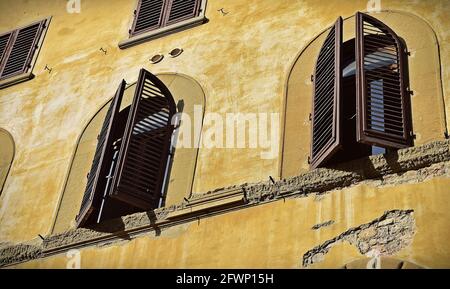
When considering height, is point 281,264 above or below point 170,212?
below

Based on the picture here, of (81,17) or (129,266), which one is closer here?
(129,266)

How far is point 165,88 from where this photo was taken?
10.3 meters

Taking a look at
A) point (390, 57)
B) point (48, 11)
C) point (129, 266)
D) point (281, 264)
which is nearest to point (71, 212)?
point (129, 266)

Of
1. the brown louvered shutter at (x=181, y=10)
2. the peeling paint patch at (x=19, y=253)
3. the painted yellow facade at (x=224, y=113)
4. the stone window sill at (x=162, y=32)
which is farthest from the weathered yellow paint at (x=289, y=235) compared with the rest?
the brown louvered shutter at (x=181, y=10)

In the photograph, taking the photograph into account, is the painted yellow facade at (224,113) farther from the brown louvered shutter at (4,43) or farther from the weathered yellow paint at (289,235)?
the brown louvered shutter at (4,43)

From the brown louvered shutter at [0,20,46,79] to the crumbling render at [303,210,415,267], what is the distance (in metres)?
6.40

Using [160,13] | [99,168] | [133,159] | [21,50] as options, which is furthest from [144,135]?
[21,50]

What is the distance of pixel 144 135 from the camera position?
9.66 m

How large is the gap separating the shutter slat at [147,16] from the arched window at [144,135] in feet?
3.93

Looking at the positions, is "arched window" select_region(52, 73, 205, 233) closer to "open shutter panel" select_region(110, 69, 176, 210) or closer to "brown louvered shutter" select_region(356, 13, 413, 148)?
"open shutter panel" select_region(110, 69, 176, 210)

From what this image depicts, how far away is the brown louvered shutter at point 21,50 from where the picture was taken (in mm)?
12670

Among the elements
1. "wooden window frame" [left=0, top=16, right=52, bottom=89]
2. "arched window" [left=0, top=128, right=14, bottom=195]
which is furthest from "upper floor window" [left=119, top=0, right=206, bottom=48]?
"arched window" [left=0, top=128, right=14, bottom=195]

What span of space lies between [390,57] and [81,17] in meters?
5.41

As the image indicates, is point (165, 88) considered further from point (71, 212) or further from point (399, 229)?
point (399, 229)
